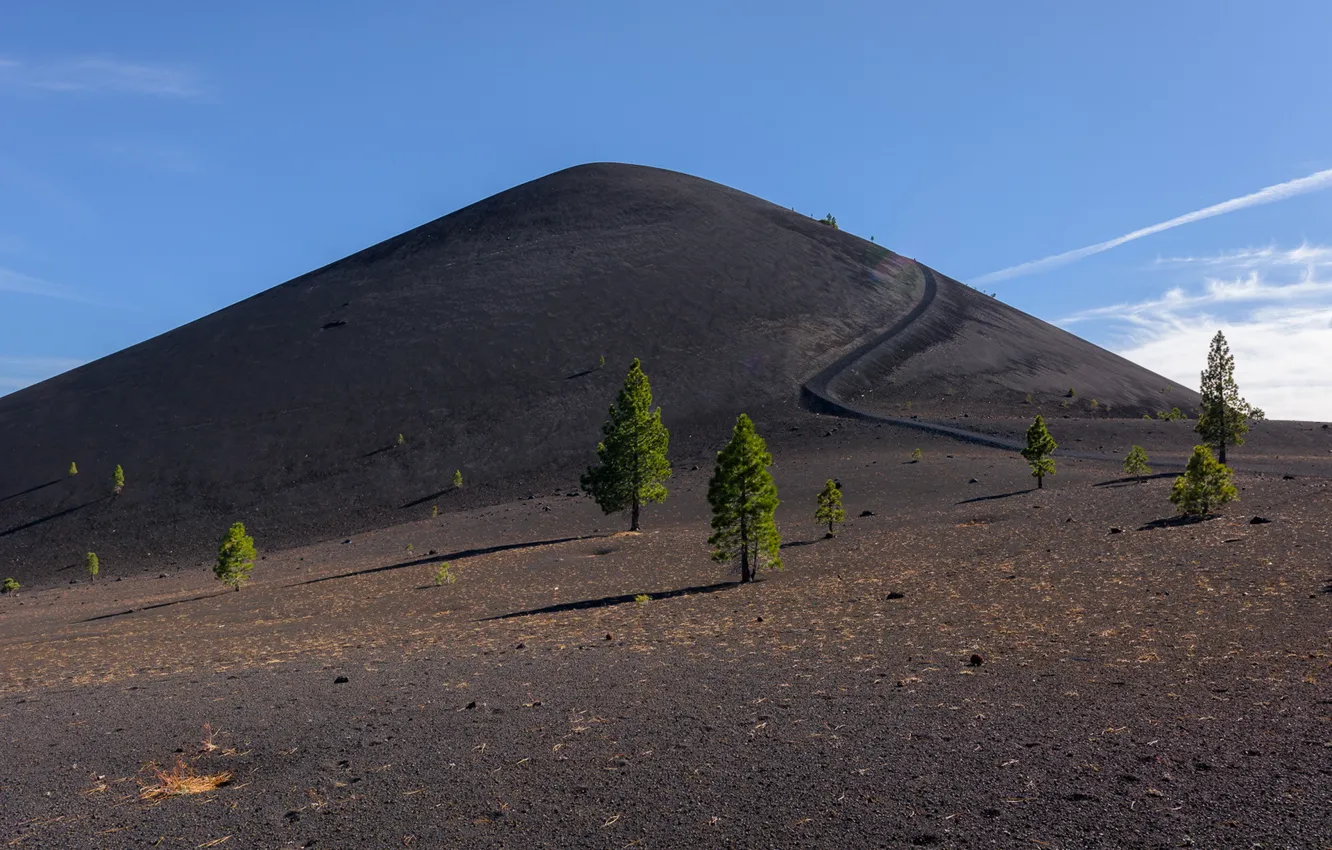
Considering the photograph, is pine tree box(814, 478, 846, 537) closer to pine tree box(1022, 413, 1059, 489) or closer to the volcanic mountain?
pine tree box(1022, 413, 1059, 489)

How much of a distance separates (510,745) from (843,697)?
15.6 feet

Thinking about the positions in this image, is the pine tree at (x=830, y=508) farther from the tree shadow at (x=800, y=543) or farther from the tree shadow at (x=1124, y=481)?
the tree shadow at (x=1124, y=481)

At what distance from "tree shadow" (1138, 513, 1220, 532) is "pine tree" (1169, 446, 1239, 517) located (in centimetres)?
42

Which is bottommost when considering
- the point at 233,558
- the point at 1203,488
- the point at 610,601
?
the point at 610,601

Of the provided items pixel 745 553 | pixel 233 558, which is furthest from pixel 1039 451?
pixel 233 558

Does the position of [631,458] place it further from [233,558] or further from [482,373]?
[482,373]

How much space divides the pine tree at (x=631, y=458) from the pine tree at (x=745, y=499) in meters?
17.7

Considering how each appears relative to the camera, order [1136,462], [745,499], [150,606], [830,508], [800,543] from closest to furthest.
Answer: [745,499], [800,543], [830,508], [150,606], [1136,462]

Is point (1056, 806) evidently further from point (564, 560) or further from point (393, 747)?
point (564, 560)

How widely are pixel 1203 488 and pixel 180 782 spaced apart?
2839 cm

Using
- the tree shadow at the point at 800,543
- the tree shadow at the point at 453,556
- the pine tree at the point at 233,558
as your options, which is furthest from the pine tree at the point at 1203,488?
the pine tree at the point at 233,558

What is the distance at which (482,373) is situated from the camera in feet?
275

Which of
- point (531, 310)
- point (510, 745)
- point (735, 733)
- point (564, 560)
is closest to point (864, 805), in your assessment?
point (735, 733)

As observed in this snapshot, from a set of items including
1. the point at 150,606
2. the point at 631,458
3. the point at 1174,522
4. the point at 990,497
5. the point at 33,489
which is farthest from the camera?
the point at 33,489
